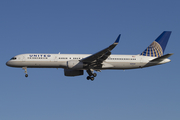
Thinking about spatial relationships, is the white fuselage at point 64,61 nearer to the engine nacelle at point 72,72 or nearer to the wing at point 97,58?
the wing at point 97,58

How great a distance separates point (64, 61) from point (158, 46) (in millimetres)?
18019

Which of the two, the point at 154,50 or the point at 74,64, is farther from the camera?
the point at 154,50

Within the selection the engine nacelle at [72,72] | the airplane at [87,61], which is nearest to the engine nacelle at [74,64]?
the airplane at [87,61]

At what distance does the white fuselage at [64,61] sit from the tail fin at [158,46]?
2230 millimetres

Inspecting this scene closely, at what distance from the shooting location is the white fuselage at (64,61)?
2084 inches

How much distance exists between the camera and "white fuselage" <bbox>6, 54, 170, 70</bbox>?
52.9 m

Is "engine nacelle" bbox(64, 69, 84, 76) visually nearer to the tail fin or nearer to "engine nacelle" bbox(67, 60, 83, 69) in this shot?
"engine nacelle" bbox(67, 60, 83, 69)

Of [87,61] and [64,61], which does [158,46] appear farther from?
[64,61]

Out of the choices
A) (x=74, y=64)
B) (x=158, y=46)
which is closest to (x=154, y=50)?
(x=158, y=46)

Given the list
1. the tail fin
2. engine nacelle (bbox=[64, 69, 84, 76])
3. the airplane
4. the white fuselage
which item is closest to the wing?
the airplane

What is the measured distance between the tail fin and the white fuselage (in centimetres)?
223

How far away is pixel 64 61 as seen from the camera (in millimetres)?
53031

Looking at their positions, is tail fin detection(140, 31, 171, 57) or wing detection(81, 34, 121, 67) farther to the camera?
tail fin detection(140, 31, 171, 57)

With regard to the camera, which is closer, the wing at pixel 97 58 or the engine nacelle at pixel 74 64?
the wing at pixel 97 58
